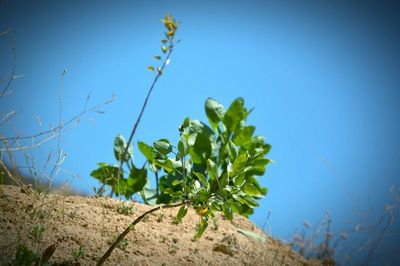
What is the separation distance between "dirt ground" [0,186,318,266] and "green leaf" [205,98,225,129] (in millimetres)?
812

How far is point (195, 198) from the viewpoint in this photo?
193 centimetres

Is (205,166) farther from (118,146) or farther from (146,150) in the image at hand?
(118,146)

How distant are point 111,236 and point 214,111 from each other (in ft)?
4.52

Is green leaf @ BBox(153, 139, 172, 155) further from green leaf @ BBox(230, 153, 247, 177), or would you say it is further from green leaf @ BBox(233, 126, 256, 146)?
green leaf @ BBox(233, 126, 256, 146)

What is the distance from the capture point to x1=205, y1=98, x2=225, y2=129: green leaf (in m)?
3.13

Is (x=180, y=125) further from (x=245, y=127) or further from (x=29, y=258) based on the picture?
(x=245, y=127)

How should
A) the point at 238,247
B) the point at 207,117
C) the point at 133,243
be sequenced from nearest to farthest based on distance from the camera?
the point at 133,243
the point at 238,247
the point at 207,117

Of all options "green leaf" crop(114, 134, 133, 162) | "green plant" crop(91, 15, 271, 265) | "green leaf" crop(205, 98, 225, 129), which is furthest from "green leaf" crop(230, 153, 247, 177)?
"green leaf" crop(114, 134, 133, 162)

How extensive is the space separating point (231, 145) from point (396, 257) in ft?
5.02

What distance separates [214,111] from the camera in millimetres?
3133

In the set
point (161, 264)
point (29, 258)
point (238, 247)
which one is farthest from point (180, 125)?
point (238, 247)

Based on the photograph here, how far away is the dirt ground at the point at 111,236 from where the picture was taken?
190cm

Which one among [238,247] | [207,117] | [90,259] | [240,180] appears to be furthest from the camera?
[207,117]

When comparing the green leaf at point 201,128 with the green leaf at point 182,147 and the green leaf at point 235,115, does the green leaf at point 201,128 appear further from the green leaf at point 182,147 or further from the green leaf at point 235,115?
the green leaf at point 182,147
